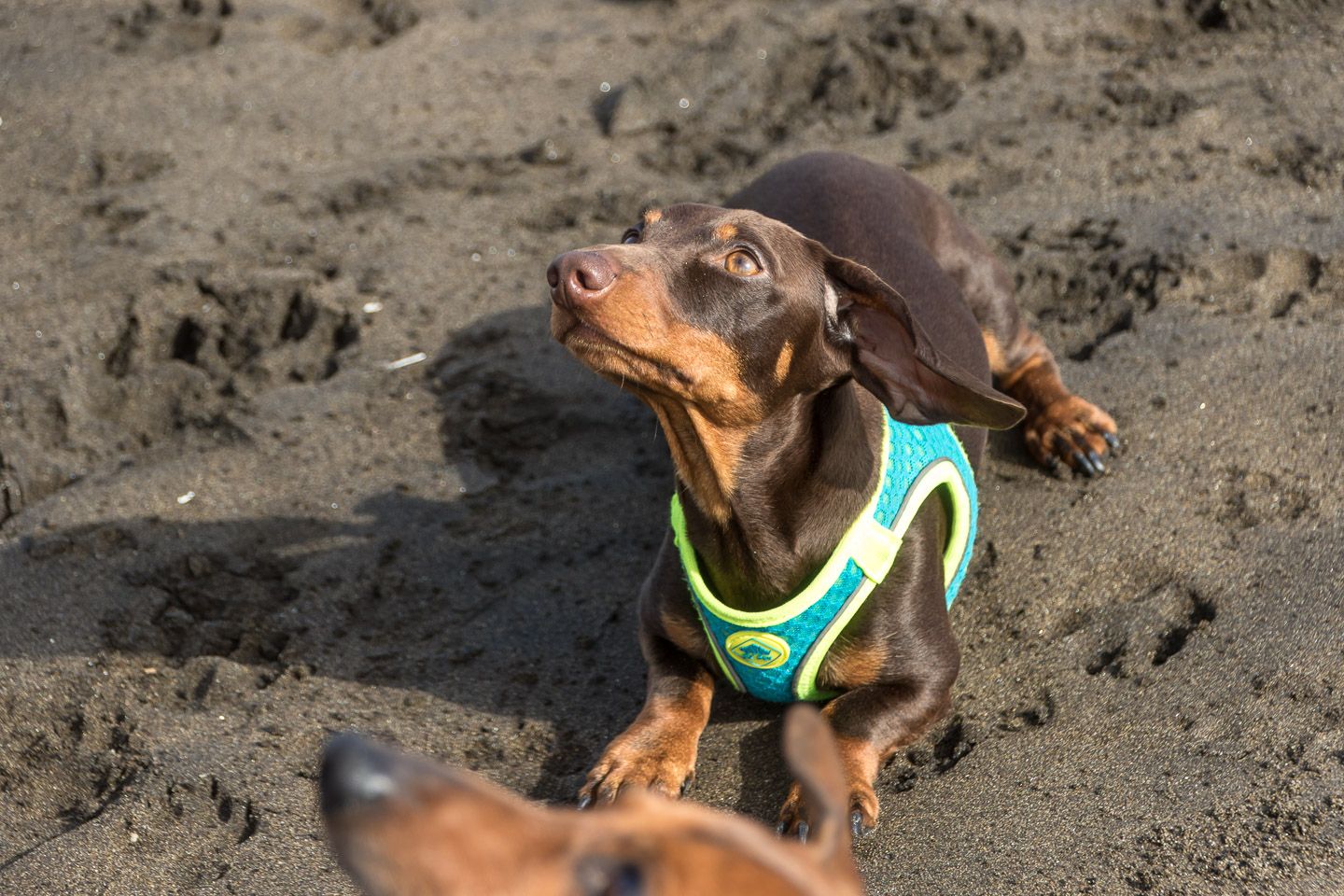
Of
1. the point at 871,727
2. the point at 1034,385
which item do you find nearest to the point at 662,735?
the point at 871,727

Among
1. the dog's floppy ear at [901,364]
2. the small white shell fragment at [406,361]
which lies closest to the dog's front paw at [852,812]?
the dog's floppy ear at [901,364]

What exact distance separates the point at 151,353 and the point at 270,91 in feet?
8.20

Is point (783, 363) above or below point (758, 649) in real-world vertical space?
above

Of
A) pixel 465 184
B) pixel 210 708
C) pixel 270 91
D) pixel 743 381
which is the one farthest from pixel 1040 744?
pixel 270 91

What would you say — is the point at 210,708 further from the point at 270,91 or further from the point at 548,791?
the point at 270,91

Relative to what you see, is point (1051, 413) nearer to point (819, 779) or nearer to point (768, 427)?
point (768, 427)

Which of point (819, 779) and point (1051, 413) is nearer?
point (819, 779)

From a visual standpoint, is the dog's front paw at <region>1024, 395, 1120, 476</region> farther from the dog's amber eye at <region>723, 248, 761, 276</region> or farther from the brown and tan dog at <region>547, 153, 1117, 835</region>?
the dog's amber eye at <region>723, 248, 761, 276</region>

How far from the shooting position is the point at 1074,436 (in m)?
4.48

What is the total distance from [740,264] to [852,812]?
1.30m

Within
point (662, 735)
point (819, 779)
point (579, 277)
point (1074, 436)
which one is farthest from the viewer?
point (1074, 436)

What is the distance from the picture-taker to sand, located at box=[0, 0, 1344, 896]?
343 centimetres

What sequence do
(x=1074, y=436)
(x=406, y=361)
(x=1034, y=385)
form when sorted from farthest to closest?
1. (x=406, y=361)
2. (x=1034, y=385)
3. (x=1074, y=436)

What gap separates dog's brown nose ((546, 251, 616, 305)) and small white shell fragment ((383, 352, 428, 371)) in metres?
2.50
